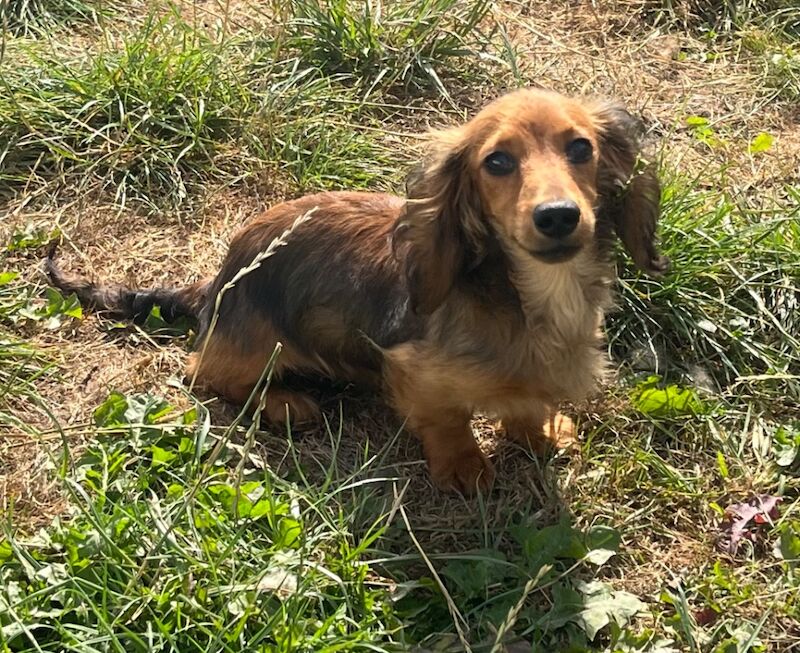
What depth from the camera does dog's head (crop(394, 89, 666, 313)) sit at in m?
2.32

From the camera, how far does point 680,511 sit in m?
2.90

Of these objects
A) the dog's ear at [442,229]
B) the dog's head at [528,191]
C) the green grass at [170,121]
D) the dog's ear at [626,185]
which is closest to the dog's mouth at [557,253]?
the dog's head at [528,191]

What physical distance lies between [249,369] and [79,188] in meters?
1.46

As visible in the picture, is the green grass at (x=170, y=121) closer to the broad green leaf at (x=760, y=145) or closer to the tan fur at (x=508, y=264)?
the tan fur at (x=508, y=264)

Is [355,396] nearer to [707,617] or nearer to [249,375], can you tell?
[249,375]

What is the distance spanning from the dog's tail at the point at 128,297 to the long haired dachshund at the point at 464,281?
265 mm

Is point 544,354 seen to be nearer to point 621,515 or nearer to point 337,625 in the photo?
point 621,515

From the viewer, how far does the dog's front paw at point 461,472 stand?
2.91 metres

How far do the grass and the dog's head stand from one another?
63cm

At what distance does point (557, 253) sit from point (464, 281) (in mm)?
396

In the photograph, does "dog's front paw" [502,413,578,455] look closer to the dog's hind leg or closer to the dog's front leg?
the dog's front leg

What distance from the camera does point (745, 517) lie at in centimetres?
283

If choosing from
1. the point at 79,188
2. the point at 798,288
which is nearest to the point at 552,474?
the point at 798,288

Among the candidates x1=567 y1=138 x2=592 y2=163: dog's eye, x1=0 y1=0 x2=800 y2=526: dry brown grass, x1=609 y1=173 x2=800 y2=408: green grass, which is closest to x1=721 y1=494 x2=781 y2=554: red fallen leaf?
x1=609 y1=173 x2=800 y2=408: green grass
